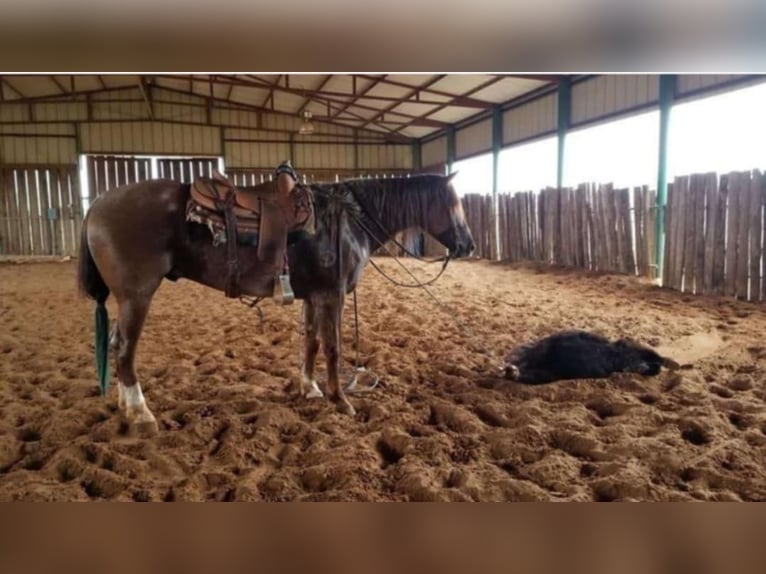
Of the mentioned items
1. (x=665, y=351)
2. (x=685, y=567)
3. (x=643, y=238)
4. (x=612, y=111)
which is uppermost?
(x=612, y=111)

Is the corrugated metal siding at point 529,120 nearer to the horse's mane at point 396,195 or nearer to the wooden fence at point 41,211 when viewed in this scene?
the horse's mane at point 396,195

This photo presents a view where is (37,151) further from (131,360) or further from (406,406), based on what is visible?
(406,406)

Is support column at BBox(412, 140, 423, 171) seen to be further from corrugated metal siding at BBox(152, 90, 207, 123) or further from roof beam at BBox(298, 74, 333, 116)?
corrugated metal siding at BBox(152, 90, 207, 123)

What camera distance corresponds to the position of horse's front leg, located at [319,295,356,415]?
293 centimetres

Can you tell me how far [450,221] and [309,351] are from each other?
4.23 feet

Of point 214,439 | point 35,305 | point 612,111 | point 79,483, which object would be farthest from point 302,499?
point 612,111

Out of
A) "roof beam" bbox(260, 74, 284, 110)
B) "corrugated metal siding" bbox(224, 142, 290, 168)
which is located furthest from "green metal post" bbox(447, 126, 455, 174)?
"roof beam" bbox(260, 74, 284, 110)

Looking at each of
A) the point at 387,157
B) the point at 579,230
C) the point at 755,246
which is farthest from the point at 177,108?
the point at 755,246

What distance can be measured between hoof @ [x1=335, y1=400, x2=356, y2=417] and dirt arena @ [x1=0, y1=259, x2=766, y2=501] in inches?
2.2

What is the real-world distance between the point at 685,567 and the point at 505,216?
233 centimetres

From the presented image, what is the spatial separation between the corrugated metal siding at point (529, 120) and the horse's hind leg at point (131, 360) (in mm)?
2505

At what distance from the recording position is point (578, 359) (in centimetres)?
296

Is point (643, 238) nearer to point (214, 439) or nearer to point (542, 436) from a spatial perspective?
point (542, 436)

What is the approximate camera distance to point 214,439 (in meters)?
2.49
